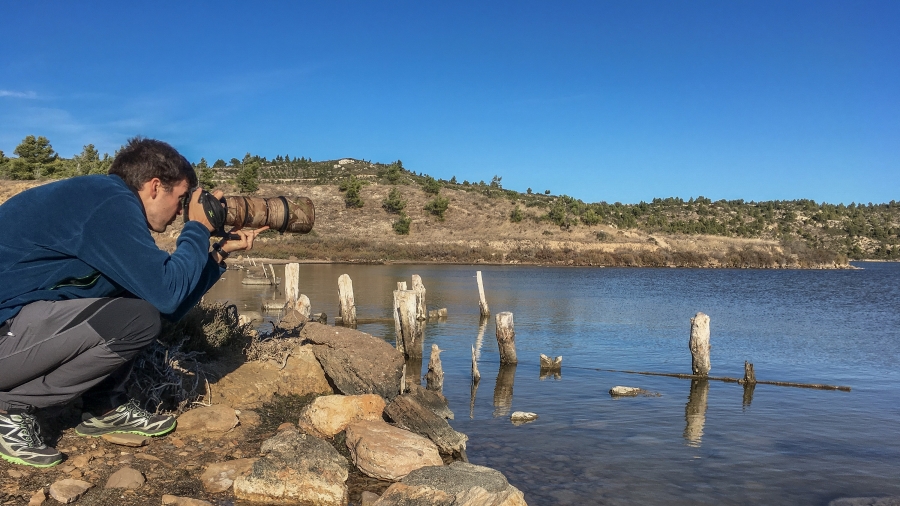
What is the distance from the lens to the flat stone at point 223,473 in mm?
4489

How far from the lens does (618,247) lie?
5969 cm

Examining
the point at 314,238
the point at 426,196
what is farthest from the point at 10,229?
the point at 426,196

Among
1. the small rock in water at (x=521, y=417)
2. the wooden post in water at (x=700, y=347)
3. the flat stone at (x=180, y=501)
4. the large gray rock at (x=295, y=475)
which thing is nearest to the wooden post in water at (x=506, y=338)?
the wooden post in water at (x=700, y=347)

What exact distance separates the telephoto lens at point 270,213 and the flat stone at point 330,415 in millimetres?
2192

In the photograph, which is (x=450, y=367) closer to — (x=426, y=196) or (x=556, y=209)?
(x=556, y=209)

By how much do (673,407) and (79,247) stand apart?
28.3 ft

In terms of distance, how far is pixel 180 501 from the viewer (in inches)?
161

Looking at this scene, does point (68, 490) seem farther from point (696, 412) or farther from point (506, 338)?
point (506, 338)

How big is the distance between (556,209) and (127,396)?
6358 cm

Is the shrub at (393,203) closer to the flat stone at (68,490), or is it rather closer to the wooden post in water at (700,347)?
the wooden post in water at (700,347)

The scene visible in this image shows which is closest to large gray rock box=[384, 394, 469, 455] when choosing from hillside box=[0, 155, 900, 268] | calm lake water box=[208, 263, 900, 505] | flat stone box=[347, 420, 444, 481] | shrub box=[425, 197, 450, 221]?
calm lake water box=[208, 263, 900, 505]

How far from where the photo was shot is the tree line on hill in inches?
2048

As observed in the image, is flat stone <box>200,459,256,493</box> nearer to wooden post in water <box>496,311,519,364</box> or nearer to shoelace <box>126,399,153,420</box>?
shoelace <box>126,399,153,420</box>

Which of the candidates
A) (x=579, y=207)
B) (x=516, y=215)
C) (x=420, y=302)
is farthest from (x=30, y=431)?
(x=579, y=207)
